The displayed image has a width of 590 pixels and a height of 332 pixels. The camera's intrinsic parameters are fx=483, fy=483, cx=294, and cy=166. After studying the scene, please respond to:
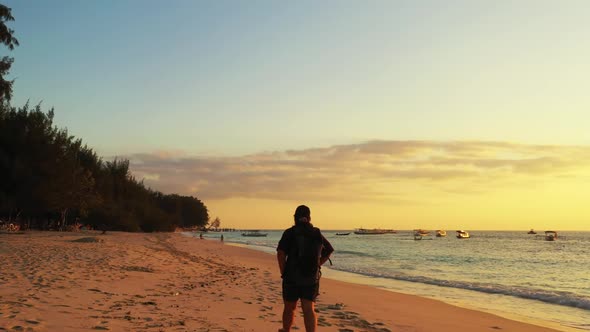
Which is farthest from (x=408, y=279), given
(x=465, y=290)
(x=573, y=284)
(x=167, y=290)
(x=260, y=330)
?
(x=260, y=330)

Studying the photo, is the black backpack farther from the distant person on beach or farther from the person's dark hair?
the person's dark hair

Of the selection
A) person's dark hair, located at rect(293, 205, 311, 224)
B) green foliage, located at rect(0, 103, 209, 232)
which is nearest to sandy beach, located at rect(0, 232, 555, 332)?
person's dark hair, located at rect(293, 205, 311, 224)

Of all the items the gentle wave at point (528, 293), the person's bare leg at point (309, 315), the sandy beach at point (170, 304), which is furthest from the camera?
the gentle wave at point (528, 293)

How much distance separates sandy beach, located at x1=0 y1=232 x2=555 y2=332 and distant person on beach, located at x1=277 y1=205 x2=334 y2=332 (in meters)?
2.17

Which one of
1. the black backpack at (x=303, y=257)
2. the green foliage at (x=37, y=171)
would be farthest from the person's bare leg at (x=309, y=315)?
the green foliage at (x=37, y=171)

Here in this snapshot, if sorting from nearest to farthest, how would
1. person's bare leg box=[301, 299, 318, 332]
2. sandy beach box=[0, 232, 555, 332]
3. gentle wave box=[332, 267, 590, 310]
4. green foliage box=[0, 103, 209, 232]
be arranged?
1. person's bare leg box=[301, 299, 318, 332]
2. sandy beach box=[0, 232, 555, 332]
3. gentle wave box=[332, 267, 590, 310]
4. green foliage box=[0, 103, 209, 232]

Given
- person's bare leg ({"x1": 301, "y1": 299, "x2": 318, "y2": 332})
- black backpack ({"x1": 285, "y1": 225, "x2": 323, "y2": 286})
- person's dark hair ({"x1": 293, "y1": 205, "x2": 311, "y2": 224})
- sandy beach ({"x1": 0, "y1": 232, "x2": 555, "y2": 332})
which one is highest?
person's dark hair ({"x1": 293, "y1": 205, "x2": 311, "y2": 224})

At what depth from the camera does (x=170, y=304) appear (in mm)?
10953

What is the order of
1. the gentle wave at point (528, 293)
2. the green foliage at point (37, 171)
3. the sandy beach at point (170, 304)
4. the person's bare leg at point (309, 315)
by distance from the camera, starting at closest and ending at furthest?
1. the person's bare leg at point (309, 315)
2. the sandy beach at point (170, 304)
3. the gentle wave at point (528, 293)
4. the green foliage at point (37, 171)

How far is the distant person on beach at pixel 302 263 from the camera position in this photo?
7383 millimetres

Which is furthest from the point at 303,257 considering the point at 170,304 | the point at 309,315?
the point at 170,304

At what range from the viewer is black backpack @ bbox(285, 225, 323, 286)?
7.39 meters

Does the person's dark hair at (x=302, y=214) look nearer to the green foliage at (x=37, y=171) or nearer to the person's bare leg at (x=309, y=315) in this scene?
the person's bare leg at (x=309, y=315)

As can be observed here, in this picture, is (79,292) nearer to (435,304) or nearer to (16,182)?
(435,304)
